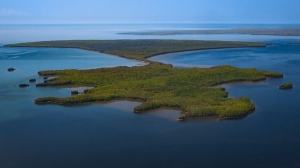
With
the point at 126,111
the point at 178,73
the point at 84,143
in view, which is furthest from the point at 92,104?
the point at 178,73

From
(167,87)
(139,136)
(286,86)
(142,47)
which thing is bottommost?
(139,136)

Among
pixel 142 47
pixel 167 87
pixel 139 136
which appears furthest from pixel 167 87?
pixel 142 47

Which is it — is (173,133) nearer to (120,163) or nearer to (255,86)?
(120,163)

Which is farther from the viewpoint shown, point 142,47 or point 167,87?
point 142,47

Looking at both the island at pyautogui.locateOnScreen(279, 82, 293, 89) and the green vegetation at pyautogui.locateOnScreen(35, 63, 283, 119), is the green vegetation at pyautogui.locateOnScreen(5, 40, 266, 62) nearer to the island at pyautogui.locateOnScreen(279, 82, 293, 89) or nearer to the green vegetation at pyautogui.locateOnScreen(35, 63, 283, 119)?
the green vegetation at pyautogui.locateOnScreen(35, 63, 283, 119)

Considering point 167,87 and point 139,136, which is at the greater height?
point 167,87

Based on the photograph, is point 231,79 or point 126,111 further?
point 231,79

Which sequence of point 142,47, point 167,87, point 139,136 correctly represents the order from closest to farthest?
point 139,136
point 167,87
point 142,47

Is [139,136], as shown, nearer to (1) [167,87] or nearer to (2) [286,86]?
(1) [167,87]
